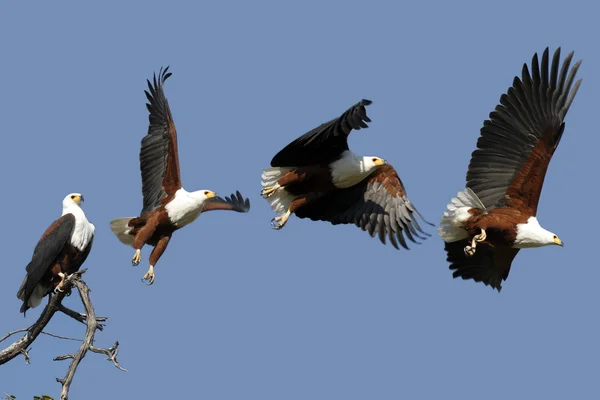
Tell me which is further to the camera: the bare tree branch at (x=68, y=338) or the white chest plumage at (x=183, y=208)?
the white chest plumage at (x=183, y=208)

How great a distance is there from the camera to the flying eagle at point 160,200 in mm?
12070

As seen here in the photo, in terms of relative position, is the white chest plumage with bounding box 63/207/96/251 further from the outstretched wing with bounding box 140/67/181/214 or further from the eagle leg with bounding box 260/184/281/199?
the eagle leg with bounding box 260/184/281/199

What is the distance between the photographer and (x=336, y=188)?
1260cm

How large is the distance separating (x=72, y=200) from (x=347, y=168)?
2.53m

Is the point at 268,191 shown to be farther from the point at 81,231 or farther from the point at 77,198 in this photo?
the point at 81,231

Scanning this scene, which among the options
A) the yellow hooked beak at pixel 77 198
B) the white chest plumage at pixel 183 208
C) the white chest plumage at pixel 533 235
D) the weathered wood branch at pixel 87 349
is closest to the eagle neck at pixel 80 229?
the yellow hooked beak at pixel 77 198

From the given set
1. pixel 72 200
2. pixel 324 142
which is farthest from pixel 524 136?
pixel 72 200

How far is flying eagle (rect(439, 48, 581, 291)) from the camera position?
12.1 m

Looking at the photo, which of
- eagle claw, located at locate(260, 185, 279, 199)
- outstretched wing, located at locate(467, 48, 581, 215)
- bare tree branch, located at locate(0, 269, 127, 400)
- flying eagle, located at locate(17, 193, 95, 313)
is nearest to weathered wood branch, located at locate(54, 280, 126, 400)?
bare tree branch, located at locate(0, 269, 127, 400)

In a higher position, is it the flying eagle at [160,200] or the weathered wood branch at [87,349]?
the flying eagle at [160,200]

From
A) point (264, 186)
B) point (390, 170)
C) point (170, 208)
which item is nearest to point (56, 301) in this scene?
point (170, 208)

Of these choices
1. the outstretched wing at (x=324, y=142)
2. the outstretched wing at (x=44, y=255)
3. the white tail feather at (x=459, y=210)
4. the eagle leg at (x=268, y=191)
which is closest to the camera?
the outstretched wing at (x=44, y=255)

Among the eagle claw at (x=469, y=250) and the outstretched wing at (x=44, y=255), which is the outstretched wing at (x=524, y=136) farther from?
the outstretched wing at (x=44, y=255)

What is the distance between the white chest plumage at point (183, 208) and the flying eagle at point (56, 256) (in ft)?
2.54
